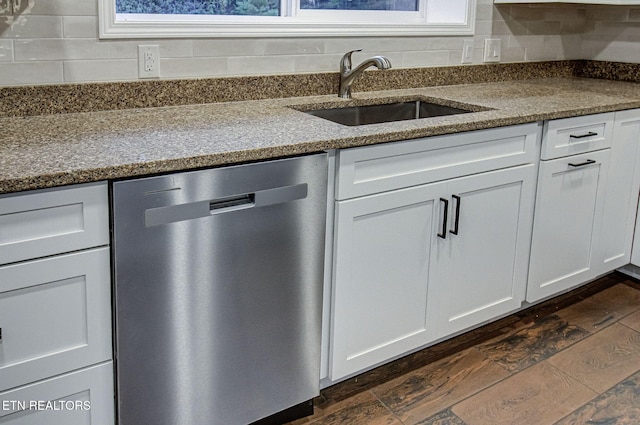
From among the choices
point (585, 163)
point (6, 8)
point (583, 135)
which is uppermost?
point (6, 8)

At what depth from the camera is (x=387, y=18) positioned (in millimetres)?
2801

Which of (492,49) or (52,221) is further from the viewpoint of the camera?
(492,49)

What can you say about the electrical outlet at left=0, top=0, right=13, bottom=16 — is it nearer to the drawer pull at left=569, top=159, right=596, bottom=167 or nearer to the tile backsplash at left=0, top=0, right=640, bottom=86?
the tile backsplash at left=0, top=0, right=640, bottom=86

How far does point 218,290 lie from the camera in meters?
1.70

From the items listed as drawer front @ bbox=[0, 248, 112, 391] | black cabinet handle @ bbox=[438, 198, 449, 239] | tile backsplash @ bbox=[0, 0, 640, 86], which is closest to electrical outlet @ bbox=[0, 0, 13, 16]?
tile backsplash @ bbox=[0, 0, 640, 86]

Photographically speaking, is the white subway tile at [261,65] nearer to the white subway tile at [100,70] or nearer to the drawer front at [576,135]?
the white subway tile at [100,70]

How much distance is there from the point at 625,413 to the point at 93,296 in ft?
5.44

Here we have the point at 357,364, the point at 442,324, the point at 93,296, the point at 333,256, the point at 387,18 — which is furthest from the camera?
the point at 387,18

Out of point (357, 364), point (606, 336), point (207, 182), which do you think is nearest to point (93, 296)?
point (207, 182)

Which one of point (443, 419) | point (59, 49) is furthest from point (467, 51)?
point (59, 49)

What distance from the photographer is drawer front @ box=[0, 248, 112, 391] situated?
1.44 meters

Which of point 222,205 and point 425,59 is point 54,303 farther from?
point 425,59

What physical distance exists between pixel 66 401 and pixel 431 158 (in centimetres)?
123

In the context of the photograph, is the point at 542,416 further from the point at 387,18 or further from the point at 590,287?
the point at 387,18
